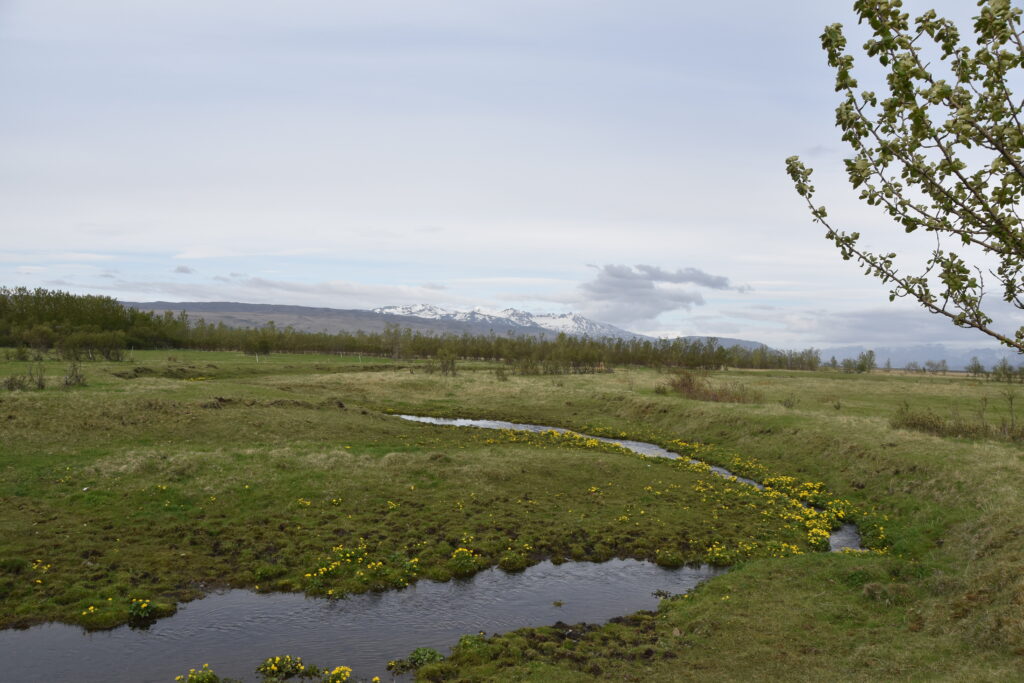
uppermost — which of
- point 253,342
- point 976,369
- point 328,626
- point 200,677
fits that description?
point 976,369

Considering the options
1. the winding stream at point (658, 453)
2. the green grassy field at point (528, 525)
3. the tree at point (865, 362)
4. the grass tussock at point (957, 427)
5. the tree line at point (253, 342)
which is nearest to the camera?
the green grassy field at point (528, 525)

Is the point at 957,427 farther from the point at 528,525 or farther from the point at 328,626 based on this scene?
the point at 328,626

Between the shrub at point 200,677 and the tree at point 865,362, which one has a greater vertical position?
the tree at point 865,362

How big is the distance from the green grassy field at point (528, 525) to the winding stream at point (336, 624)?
85 centimetres

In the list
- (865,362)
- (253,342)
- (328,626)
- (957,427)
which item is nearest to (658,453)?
(957,427)

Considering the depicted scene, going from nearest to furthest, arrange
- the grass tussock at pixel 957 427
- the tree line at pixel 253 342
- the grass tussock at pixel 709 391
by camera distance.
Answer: the grass tussock at pixel 957 427 → the grass tussock at pixel 709 391 → the tree line at pixel 253 342

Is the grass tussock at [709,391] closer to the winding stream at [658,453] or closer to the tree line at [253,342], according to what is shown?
the winding stream at [658,453]

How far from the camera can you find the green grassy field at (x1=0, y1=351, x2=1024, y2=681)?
15273 millimetres

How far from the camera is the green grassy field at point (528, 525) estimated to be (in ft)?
50.1

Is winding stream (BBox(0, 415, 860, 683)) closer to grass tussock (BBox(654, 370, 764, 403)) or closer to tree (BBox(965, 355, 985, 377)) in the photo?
grass tussock (BBox(654, 370, 764, 403))

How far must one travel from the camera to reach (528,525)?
84.0ft

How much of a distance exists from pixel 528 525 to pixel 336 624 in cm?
1075

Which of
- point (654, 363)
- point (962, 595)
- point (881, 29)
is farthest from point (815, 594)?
point (654, 363)

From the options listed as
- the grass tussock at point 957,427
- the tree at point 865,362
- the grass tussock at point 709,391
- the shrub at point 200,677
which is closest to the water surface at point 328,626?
the shrub at point 200,677
